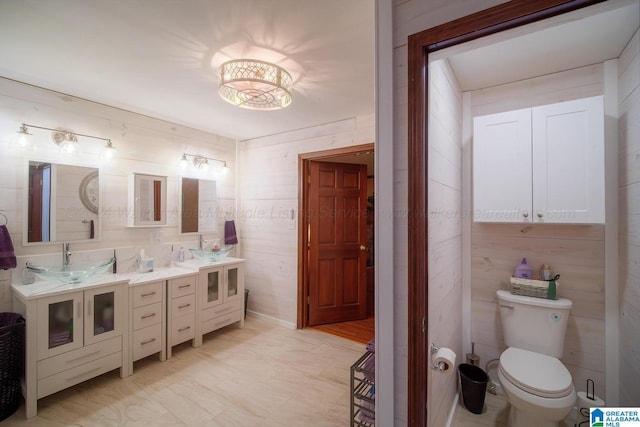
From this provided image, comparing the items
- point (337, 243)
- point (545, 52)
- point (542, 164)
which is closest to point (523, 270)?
point (542, 164)

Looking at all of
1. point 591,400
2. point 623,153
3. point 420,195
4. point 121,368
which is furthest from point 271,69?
point 591,400

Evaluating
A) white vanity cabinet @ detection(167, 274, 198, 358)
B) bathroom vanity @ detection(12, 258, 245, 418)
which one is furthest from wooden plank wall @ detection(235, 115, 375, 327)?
white vanity cabinet @ detection(167, 274, 198, 358)

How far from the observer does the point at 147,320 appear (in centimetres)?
235

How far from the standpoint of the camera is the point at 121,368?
2191 mm

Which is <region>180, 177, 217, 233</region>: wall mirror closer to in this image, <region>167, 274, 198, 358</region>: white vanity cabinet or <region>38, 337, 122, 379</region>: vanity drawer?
<region>167, 274, 198, 358</region>: white vanity cabinet

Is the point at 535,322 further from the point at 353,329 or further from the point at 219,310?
the point at 219,310

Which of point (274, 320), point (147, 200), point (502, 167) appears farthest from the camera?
point (274, 320)

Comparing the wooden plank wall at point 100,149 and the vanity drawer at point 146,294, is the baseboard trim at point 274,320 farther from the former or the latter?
the vanity drawer at point 146,294

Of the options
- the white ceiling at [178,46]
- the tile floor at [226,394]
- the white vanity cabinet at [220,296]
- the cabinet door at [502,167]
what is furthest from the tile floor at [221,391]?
the white ceiling at [178,46]

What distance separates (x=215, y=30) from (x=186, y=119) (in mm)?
1719

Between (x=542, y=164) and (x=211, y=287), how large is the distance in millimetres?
3150

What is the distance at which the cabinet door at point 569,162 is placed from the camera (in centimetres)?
157

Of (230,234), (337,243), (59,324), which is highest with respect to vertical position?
(230,234)

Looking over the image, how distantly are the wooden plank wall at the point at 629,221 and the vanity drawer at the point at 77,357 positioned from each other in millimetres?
3370
